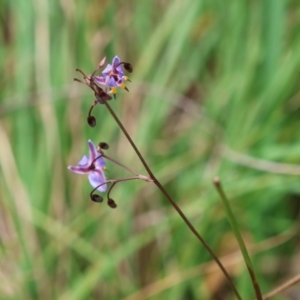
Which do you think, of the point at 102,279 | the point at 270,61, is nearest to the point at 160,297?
the point at 102,279

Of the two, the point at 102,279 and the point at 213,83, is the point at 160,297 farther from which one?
the point at 213,83

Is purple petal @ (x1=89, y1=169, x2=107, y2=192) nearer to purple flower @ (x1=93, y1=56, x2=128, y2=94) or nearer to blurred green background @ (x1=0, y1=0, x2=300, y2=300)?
purple flower @ (x1=93, y1=56, x2=128, y2=94)

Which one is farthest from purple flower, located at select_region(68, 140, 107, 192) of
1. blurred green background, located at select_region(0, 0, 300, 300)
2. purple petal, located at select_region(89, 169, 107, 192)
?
blurred green background, located at select_region(0, 0, 300, 300)

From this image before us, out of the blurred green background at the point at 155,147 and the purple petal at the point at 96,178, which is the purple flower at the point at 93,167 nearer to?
the purple petal at the point at 96,178

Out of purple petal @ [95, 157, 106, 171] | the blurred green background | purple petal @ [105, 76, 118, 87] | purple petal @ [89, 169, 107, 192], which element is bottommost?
purple petal @ [89, 169, 107, 192]

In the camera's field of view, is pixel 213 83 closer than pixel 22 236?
No

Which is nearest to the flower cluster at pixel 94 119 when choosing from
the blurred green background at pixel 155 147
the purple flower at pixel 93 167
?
the purple flower at pixel 93 167

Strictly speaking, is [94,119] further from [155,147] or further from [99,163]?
[155,147]

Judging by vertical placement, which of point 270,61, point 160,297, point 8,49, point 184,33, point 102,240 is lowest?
point 160,297
